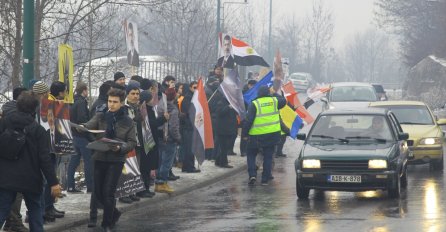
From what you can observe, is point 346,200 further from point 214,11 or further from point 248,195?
point 214,11

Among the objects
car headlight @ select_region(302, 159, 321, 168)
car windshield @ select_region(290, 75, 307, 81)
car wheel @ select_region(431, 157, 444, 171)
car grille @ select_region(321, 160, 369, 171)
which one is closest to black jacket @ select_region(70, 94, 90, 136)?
car headlight @ select_region(302, 159, 321, 168)

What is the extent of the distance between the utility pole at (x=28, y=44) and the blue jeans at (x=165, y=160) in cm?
349

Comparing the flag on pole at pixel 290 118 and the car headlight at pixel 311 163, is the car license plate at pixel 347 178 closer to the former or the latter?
the car headlight at pixel 311 163

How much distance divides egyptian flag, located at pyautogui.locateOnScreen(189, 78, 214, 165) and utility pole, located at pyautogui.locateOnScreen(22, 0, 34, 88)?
5.45 m

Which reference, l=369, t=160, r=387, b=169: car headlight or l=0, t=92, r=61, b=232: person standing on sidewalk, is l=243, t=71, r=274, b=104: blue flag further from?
l=0, t=92, r=61, b=232: person standing on sidewalk

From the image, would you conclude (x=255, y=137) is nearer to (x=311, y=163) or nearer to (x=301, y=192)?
(x=301, y=192)

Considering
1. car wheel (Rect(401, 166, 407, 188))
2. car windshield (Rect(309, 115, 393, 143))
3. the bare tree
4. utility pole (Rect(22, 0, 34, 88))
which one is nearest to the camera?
utility pole (Rect(22, 0, 34, 88))

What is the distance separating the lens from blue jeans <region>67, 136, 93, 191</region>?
14.6 meters

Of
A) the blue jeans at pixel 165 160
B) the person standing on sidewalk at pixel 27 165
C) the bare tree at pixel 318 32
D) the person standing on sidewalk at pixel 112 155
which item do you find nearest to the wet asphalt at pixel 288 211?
the blue jeans at pixel 165 160

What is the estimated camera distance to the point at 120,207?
1411 cm

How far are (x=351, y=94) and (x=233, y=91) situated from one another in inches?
432

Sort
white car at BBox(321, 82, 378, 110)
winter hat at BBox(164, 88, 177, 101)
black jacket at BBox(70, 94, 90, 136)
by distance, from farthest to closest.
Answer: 1. white car at BBox(321, 82, 378, 110)
2. winter hat at BBox(164, 88, 177, 101)
3. black jacket at BBox(70, 94, 90, 136)

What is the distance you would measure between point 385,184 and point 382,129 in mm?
1540

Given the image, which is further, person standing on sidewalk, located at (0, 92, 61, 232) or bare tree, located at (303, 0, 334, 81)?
bare tree, located at (303, 0, 334, 81)
